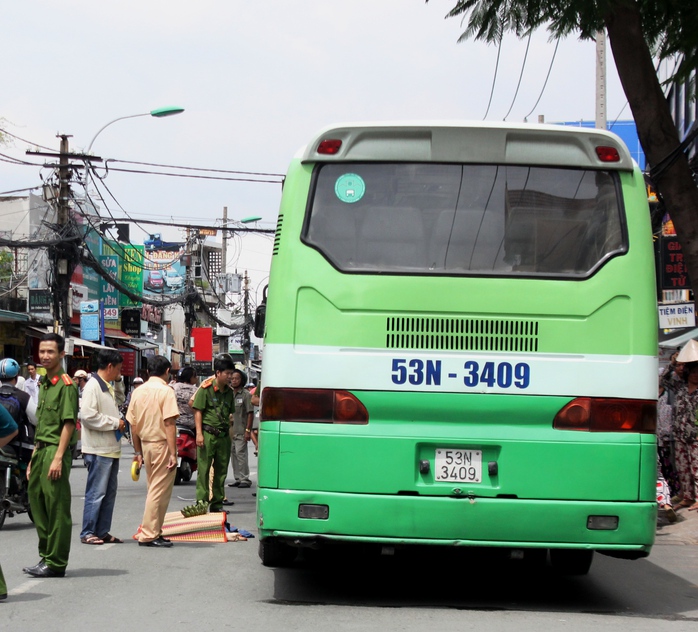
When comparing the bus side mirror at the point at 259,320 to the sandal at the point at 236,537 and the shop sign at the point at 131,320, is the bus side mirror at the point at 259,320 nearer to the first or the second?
the sandal at the point at 236,537

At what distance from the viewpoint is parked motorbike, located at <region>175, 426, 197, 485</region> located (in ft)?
53.7

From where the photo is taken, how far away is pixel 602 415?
6.50m

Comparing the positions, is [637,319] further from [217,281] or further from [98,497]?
[217,281]

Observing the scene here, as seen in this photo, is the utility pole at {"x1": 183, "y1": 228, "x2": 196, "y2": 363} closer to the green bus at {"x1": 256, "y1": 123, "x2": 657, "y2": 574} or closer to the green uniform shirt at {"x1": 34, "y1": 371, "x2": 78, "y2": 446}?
the green uniform shirt at {"x1": 34, "y1": 371, "x2": 78, "y2": 446}

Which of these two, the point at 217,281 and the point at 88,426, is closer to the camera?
the point at 88,426

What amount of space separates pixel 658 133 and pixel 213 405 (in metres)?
5.86

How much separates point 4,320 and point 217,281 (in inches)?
1884

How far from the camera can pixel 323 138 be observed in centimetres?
680

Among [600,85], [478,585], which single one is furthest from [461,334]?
[600,85]

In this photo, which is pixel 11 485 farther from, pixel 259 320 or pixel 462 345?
pixel 462 345

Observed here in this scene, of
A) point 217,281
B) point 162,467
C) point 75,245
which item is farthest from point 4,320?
point 217,281

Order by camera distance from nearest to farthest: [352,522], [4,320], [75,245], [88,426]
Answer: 1. [352,522]
2. [88,426]
3. [75,245]
4. [4,320]

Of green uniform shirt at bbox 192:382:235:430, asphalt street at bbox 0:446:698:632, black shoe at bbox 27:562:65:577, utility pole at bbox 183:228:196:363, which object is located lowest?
asphalt street at bbox 0:446:698:632

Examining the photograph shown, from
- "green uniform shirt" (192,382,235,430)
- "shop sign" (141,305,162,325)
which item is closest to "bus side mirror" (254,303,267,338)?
"green uniform shirt" (192,382,235,430)
